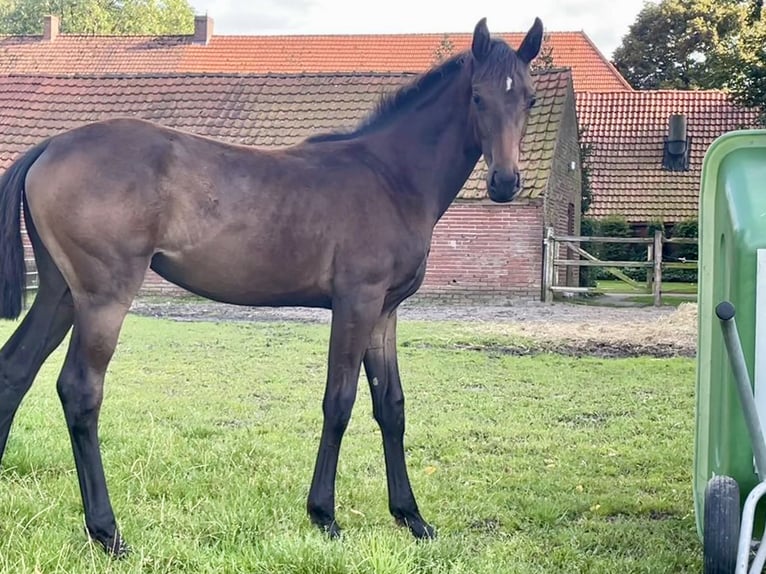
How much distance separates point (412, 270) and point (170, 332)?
8.29 metres

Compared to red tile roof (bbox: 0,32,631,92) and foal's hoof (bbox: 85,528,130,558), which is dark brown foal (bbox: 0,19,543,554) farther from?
red tile roof (bbox: 0,32,631,92)

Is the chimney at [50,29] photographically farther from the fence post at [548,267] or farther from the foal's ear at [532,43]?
the foal's ear at [532,43]

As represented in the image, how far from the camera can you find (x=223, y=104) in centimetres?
2048

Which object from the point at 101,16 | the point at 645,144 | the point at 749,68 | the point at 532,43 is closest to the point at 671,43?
the point at 645,144

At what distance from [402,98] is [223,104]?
678 inches

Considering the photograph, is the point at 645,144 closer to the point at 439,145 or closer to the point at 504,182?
the point at 439,145

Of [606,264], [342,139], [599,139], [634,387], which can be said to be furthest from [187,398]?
[599,139]

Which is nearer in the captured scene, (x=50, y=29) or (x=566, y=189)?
(x=566, y=189)

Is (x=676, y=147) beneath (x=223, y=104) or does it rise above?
above

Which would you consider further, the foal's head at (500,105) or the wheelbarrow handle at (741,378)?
the foal's head at (500,105)

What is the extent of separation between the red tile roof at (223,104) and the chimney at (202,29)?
1789 centimetres

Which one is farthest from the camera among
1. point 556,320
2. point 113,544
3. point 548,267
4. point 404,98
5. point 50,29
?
point 50,29

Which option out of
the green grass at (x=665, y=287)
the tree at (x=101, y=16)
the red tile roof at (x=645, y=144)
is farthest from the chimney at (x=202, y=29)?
the green grass at (x=665, y=287)

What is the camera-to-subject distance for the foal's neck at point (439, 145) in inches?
157
